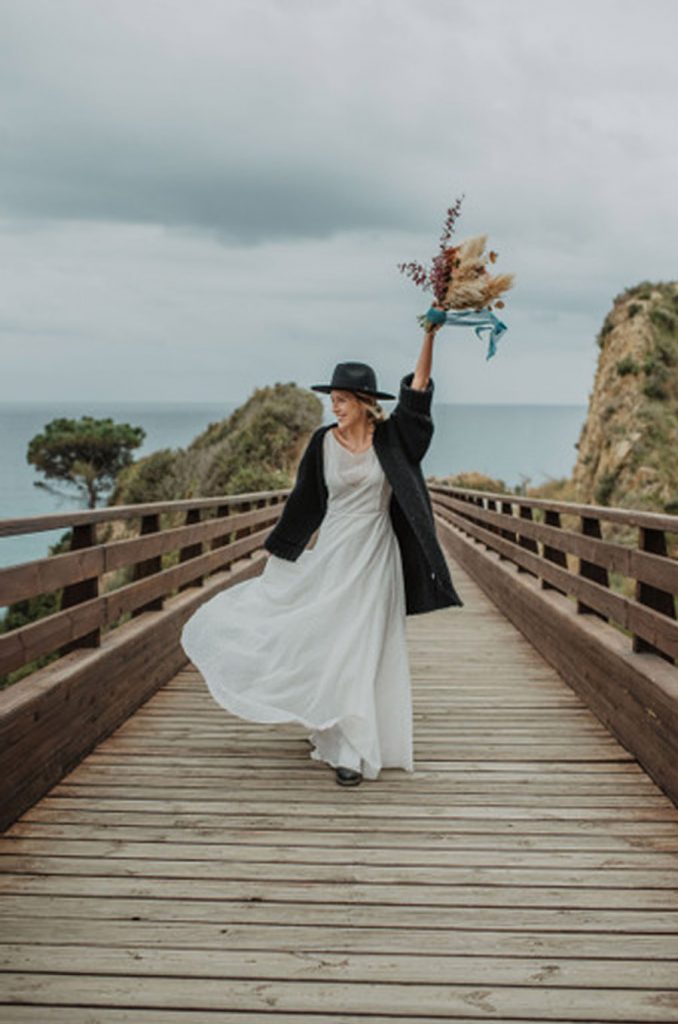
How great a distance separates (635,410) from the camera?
34625 mm

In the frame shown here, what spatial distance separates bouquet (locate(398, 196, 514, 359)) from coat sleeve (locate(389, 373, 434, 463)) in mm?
298

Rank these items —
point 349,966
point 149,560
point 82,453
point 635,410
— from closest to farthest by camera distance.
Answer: point 349,966 → point 149,560 → point 635,410 → point 82,453

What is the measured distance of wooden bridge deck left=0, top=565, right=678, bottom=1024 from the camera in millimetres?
2744

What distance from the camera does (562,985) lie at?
→ 2.80 m

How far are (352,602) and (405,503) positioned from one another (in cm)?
54

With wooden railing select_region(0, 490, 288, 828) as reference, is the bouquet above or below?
above

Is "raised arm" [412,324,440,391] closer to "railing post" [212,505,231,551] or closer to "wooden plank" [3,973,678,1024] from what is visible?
"wooden plank" [3,973,678,1024]

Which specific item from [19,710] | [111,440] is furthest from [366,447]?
[111,440]

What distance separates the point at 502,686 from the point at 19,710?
12.5ft

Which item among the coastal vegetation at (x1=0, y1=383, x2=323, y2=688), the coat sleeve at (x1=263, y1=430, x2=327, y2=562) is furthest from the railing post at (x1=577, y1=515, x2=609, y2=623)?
the coastal vegetation at (x1=0, y1=383, x2=323, y2=688)

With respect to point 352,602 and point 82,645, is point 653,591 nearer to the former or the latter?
point 352,602

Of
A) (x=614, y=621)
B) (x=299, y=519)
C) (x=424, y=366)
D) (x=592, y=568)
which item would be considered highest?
(x=424, y=366)

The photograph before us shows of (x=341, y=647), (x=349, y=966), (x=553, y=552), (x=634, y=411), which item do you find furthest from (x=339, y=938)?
(x=634, y=411)

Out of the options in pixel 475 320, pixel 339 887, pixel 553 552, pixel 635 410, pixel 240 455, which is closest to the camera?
pixel 339 887
